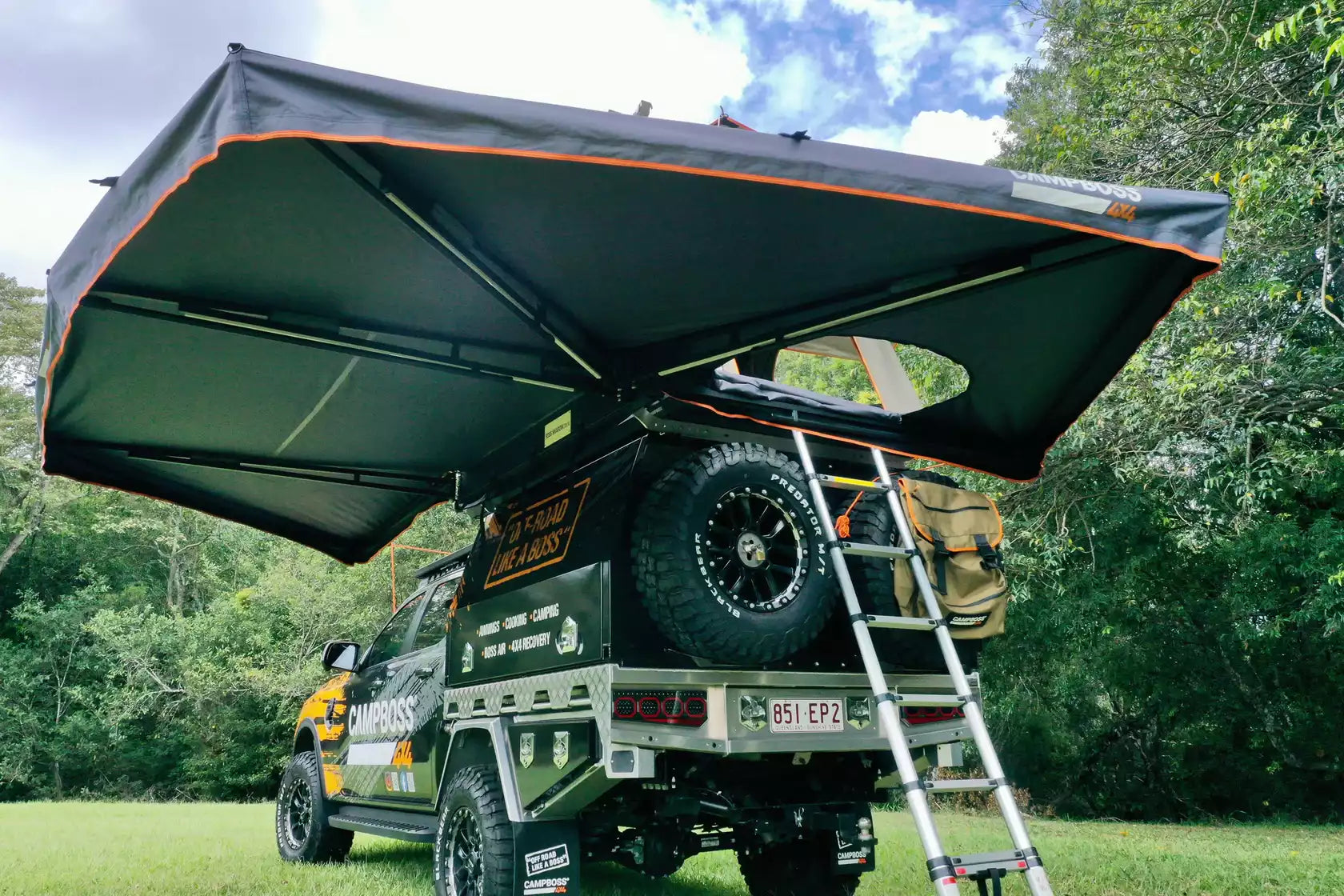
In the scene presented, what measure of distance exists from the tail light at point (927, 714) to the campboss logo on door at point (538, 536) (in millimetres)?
1656

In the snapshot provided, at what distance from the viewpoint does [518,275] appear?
3846mm

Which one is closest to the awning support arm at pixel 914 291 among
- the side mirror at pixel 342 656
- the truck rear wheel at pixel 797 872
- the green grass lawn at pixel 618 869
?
the truck rear wheel at pixel 797 872

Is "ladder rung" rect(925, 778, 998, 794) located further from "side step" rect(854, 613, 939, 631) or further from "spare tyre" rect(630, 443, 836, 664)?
"spare tyre" rect(630, 443, 836, 664)

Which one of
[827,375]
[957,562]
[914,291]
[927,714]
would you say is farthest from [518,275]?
[827,375]

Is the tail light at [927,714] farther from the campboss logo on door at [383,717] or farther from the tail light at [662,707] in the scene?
the campboss logo on door at [383,717]

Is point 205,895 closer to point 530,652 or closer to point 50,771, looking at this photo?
point 530,652

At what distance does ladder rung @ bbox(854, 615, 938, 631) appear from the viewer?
3.89 m

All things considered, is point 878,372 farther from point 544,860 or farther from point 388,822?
point 388,822

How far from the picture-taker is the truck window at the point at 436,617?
5539 mm

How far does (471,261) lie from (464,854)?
8.35 feet

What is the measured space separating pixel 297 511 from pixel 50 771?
68.5ft

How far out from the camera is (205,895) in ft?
17.3

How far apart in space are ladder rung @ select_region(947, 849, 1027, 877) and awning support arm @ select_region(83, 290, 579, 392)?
256 cm

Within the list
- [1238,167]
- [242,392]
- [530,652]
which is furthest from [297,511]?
[1238,167]
